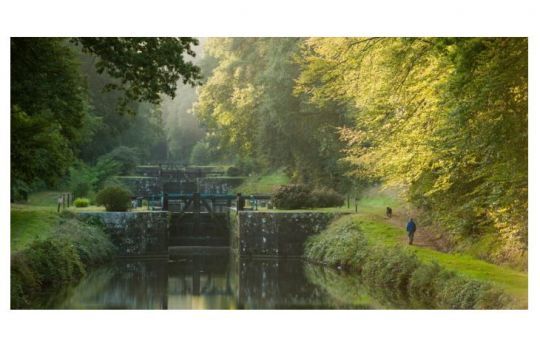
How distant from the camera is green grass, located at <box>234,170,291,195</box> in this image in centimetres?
3556

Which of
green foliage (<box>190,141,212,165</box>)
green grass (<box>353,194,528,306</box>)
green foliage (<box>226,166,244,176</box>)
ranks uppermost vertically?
green foliage (<box>190,141,212,165</box>)

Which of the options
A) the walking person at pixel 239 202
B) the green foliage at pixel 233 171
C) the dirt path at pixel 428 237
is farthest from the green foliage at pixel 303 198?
the green foliage at pixel 233 171

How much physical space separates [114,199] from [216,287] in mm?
7361

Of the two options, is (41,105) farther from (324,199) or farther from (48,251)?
(324,199)

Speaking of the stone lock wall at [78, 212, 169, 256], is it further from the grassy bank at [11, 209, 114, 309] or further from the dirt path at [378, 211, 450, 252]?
the dirt path at [378, 211, 450, 252]

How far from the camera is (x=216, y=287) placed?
20.9m

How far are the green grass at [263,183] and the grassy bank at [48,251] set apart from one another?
10.8m

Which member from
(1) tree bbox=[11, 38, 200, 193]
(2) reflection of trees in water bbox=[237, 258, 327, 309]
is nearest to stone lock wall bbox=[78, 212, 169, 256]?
(2) reflection of trees in water bbox=[237, 258, 327, 309]

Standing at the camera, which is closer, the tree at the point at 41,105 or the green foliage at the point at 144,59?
the tree at the point at 41,105

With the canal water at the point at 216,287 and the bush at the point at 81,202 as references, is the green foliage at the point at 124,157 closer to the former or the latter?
the bush at the point at 81,202

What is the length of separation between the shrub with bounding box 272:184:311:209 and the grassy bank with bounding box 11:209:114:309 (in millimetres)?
5662

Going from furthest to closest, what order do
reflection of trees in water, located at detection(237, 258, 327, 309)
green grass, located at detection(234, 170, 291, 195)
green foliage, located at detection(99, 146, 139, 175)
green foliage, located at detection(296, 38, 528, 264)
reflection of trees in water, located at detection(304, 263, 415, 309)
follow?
green foliage, located at detection(99, 146, 139, 175)
green grass, located at detection(234, 170, 291, 195)
reflection of trees in water, located at detection(237, 258, 327, 309)
reflection of trees in water, located at detection(304, 263, 415, 309)
green foliage, located at detection(296, 38, 528, 264)

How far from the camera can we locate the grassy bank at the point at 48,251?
55.4 ft
